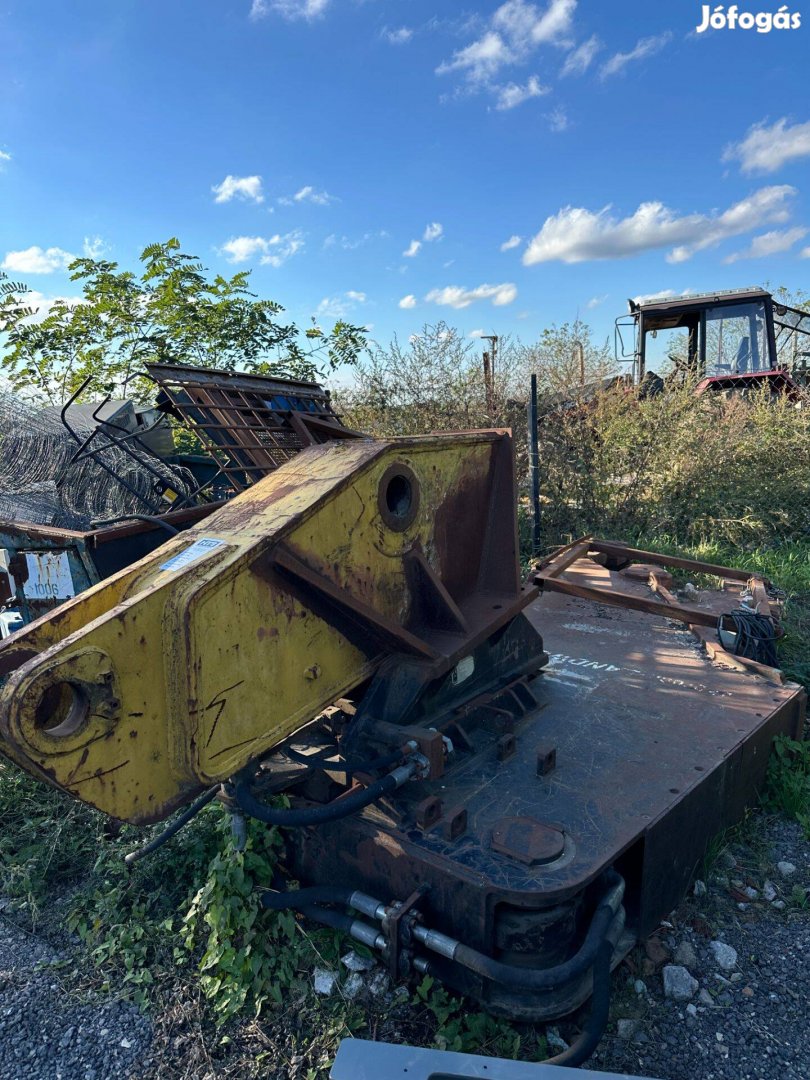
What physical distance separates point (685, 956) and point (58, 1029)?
2.10m

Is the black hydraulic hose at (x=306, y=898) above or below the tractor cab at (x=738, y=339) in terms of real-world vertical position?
below

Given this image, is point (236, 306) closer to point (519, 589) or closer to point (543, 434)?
point (543, 434)

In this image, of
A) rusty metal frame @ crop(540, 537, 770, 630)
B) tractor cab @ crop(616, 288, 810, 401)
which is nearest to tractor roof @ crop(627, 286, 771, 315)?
tractor cab @ crop(616, 288, 810, 401)

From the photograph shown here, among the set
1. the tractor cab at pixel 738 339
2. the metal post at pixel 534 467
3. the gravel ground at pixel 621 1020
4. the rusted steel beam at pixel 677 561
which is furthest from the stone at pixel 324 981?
the tractor cab at pixel 738 339

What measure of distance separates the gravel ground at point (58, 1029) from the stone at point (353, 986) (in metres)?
0.62

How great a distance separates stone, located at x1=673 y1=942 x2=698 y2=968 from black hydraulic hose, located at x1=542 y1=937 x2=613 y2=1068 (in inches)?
21.9

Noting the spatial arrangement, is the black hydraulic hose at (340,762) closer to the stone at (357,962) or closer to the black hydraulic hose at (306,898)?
the black hydraulic hose at (306,898)

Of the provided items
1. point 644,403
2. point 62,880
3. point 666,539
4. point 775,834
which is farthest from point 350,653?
point 644,403

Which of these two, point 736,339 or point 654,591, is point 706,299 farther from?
A: point 654,591

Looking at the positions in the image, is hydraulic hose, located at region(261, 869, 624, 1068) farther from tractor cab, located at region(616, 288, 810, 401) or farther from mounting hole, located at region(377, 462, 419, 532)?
tractor cab, located at region(616, 288, 810, 401)

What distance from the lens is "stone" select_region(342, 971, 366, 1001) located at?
7.41ft

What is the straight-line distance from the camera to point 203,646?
192cm

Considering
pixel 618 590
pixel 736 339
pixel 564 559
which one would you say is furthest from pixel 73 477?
pixel 736 339

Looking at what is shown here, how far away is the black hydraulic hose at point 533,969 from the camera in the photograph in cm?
194
